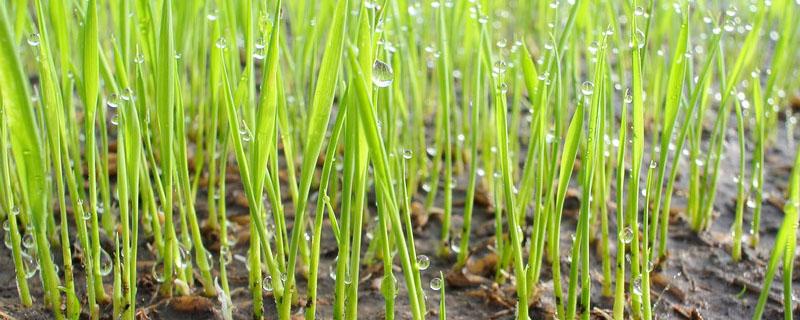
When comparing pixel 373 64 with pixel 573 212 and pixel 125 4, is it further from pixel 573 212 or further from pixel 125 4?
pixel 573 212

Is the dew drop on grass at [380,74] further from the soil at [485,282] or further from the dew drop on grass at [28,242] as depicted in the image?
the dew drop on grass at [28,242]

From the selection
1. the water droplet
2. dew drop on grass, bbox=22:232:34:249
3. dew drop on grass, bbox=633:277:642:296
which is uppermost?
the water droplet

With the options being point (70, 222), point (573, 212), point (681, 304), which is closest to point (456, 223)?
point (573, 212)

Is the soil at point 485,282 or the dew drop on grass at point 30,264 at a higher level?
the dew drop on grass at point 30,264

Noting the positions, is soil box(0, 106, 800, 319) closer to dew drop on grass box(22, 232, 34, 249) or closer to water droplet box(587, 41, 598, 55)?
dew drop on grass box(22, 232, 34, 249)

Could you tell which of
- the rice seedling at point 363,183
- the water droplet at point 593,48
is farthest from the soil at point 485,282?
the water droplet at point 593,48

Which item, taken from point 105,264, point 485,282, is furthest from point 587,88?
point 105,264

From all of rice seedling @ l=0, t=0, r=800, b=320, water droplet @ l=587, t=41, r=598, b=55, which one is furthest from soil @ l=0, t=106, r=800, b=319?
water droplet @ l=587, t=41, r=598, b=55
